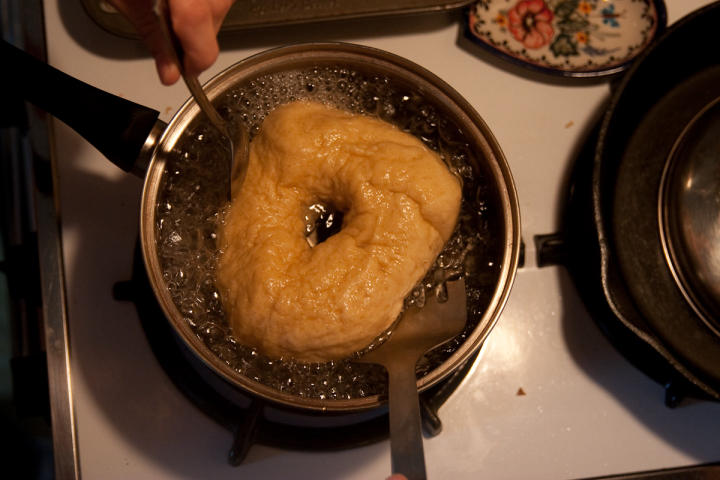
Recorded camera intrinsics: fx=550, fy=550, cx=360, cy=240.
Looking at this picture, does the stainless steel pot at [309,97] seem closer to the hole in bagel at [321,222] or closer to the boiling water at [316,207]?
the boiling water at [316,207]

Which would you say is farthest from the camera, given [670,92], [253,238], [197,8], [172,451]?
[670,92]

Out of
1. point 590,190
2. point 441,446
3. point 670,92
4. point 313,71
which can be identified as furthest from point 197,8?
point 670,92

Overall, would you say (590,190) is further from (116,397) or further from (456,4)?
(116,397)

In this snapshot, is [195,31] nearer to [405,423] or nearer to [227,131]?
[227,131]

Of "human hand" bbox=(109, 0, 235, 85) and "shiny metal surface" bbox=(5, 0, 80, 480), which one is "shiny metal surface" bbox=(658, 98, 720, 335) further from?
"shiny metal surface" bbox=(5, 0, 80, 480)

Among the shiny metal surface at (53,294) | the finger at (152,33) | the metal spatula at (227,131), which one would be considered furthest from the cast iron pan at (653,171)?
the shiny metal surface at (53,294)

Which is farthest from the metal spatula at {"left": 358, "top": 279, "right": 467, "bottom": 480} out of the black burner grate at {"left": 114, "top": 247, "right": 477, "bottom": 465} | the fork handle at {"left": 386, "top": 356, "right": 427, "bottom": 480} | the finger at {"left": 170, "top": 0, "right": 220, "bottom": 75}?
the finger at {"left": 170, "top": 0, "right": 220, "bottom": 75}
